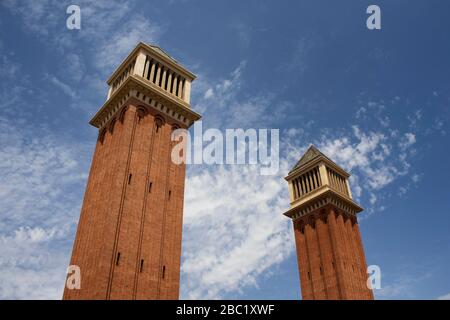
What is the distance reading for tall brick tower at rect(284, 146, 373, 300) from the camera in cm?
4478

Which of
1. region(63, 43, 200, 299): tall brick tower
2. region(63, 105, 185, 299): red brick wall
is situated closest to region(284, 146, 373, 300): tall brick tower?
region(63, 43, 200, 299): tall brick tower

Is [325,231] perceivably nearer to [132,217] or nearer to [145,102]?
[145,102]

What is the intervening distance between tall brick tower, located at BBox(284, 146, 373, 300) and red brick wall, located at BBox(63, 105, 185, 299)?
2395 cm

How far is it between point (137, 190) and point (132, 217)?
2.29 m

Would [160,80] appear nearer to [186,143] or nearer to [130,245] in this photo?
[186,143]

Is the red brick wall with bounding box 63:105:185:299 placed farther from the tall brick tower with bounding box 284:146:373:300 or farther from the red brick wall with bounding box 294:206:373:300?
the tall brick tower with bounding box 284:146:373:300

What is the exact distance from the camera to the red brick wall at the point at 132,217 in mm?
23562

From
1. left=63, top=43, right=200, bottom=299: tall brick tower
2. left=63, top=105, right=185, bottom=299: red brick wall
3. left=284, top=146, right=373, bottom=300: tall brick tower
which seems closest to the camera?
left=63, top=105, right=185, bottom=299: red brick wall

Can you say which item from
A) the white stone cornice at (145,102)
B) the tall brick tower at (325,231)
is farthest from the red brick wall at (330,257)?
the white stone cornice at (145,102)

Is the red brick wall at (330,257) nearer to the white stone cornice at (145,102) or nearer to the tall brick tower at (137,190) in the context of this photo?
the tall brick tower at (137,190)

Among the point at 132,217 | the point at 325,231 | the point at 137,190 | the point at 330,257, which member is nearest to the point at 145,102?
the point at 137,190
